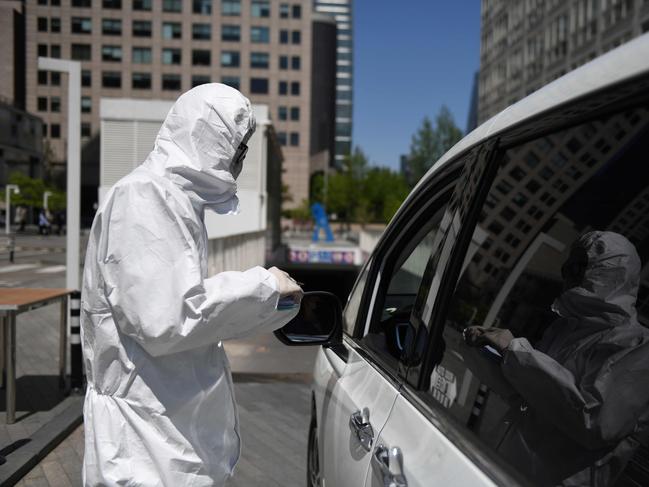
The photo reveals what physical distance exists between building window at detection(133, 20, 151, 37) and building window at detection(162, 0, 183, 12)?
102 inches

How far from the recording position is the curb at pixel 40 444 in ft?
13.1

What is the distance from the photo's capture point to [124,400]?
1.82 m

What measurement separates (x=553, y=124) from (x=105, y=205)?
3.88 ft

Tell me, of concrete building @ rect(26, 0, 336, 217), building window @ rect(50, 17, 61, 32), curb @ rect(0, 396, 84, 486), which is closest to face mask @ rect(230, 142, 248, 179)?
curb @ rect(0, 396, 84, 486)

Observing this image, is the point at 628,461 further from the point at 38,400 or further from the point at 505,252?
the point at 38,400

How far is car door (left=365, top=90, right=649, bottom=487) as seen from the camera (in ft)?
3.45

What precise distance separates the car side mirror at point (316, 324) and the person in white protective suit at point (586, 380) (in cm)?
123

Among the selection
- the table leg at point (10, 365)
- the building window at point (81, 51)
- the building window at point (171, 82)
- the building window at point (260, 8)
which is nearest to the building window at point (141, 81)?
the building window at point (171, 82)

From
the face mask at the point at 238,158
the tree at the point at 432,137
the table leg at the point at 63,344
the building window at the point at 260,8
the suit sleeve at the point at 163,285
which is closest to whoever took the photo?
the suit sleeve at the point at 163,285

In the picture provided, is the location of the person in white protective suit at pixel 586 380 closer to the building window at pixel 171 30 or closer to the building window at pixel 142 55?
the building window at pixel 142 55

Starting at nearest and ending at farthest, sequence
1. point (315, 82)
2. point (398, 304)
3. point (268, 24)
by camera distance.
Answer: point (398, 304)
point (268, 24)
point (315, 82)

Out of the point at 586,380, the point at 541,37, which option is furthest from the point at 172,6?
the point at 586,380

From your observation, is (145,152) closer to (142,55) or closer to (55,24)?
(55,24)

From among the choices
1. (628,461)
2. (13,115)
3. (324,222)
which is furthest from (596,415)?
(324,222)
